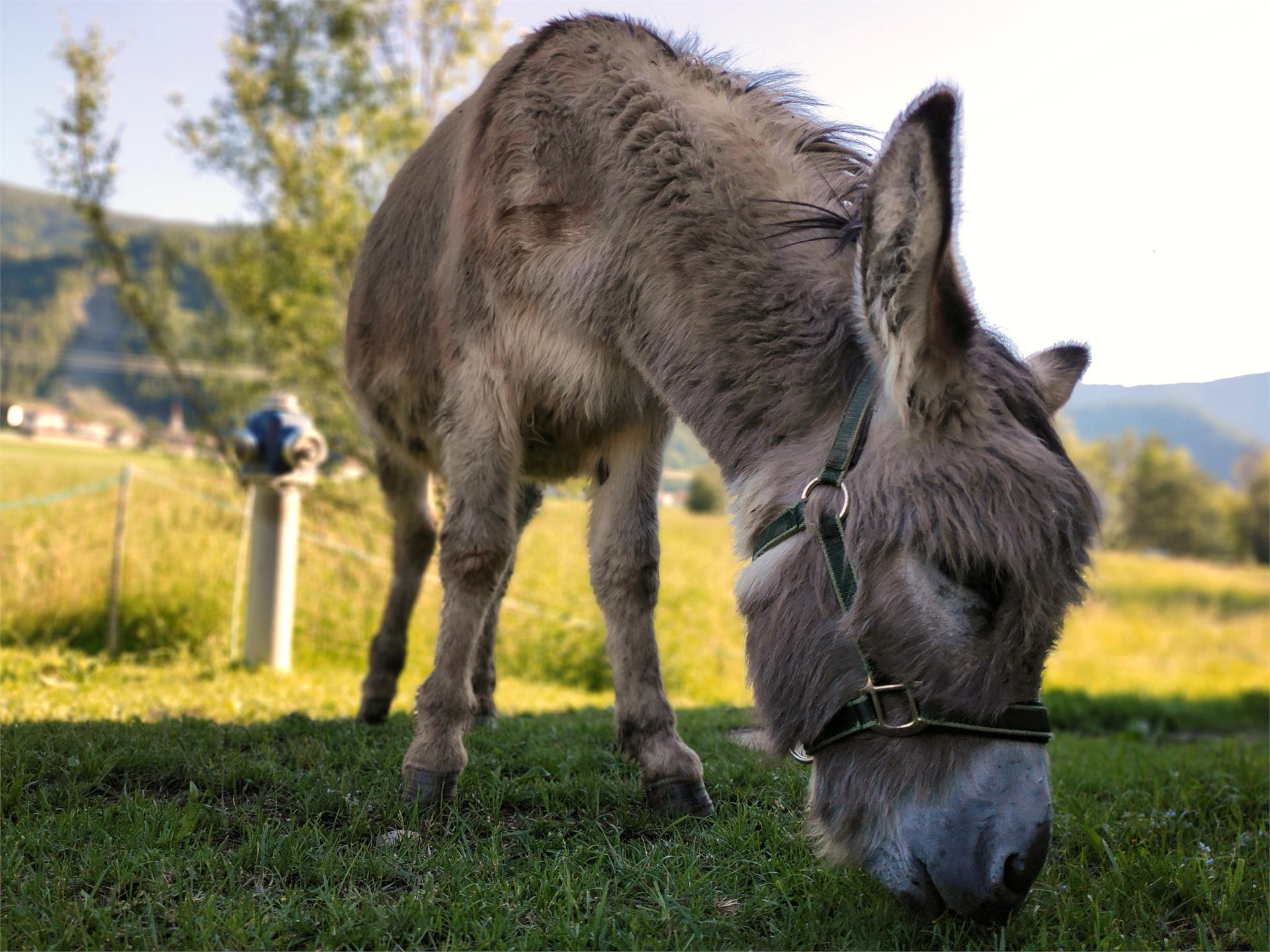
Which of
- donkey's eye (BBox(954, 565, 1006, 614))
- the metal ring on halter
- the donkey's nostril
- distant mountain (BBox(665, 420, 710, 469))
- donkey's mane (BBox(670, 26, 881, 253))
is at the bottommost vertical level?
the donkey's nostril

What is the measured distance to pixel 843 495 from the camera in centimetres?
198

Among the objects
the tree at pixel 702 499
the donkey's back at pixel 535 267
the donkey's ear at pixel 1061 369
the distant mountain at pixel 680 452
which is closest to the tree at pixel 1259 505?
the tree at pixel 702 499

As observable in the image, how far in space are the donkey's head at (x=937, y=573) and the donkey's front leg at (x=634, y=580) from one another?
1.07 m

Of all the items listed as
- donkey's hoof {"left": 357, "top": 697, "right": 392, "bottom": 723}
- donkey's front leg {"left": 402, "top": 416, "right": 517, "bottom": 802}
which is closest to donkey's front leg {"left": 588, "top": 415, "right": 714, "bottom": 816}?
donkey's front leg {"left": 402, "top": 416, "right": 517, "bottom": 802}

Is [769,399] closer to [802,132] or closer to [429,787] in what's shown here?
[802,132]

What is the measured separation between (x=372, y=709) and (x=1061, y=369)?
3368 mm

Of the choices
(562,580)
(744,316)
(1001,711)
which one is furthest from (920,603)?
(562,580)

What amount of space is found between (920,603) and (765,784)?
1.45m

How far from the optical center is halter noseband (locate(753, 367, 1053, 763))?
1.81m

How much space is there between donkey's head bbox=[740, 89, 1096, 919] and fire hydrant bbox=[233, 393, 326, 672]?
5197 millimetres

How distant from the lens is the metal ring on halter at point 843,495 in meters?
1.96

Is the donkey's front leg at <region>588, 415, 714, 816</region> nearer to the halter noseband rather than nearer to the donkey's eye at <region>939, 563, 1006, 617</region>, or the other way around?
the halter noseband

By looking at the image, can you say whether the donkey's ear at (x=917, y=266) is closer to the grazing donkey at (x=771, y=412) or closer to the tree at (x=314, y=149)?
the grazing donkey at (x=771, y=412)

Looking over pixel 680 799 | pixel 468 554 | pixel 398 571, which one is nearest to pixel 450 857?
pixel 680 799
